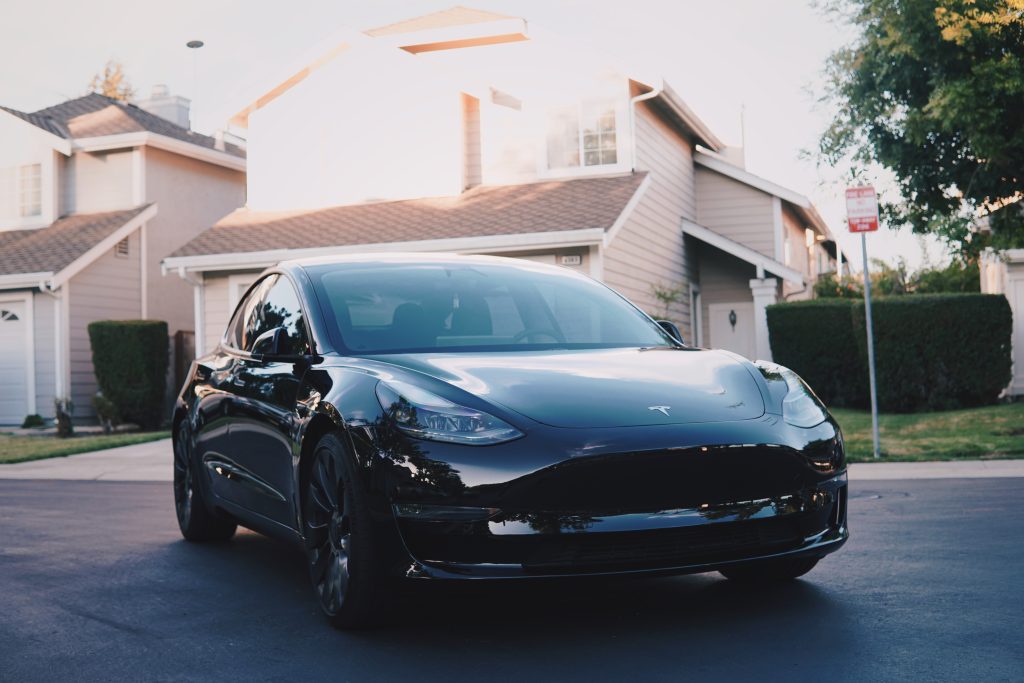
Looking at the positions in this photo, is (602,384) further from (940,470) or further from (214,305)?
(214,305)

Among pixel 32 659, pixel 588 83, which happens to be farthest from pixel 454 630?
pixel 588 83

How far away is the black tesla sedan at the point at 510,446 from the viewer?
4.15 meters

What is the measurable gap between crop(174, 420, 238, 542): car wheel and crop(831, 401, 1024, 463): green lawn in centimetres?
679

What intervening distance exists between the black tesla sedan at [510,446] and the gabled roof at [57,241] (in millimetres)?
17688

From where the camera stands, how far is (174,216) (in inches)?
982

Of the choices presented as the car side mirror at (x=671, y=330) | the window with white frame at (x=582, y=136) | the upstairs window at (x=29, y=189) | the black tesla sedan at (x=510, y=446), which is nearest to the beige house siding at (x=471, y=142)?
the window with white frame at (x=582, y=136)

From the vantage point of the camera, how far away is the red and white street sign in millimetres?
11422

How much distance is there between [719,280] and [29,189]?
48.3 ft

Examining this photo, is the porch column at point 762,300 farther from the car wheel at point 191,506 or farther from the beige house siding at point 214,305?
the car wheel at point 191,506

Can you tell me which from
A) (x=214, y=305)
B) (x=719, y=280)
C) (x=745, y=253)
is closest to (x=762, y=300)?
(x=745, y=253)

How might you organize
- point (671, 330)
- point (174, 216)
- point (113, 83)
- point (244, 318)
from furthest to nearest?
point (113, 83) < point (174, 216) < point (244, 318) < point (671, 330)

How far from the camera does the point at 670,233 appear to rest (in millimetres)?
21469

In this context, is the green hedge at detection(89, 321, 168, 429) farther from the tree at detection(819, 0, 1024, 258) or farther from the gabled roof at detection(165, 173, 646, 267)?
the tree at detection(819, 0, 1024, 258)

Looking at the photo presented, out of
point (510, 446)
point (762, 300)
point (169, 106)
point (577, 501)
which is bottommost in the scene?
point (577, 501)
